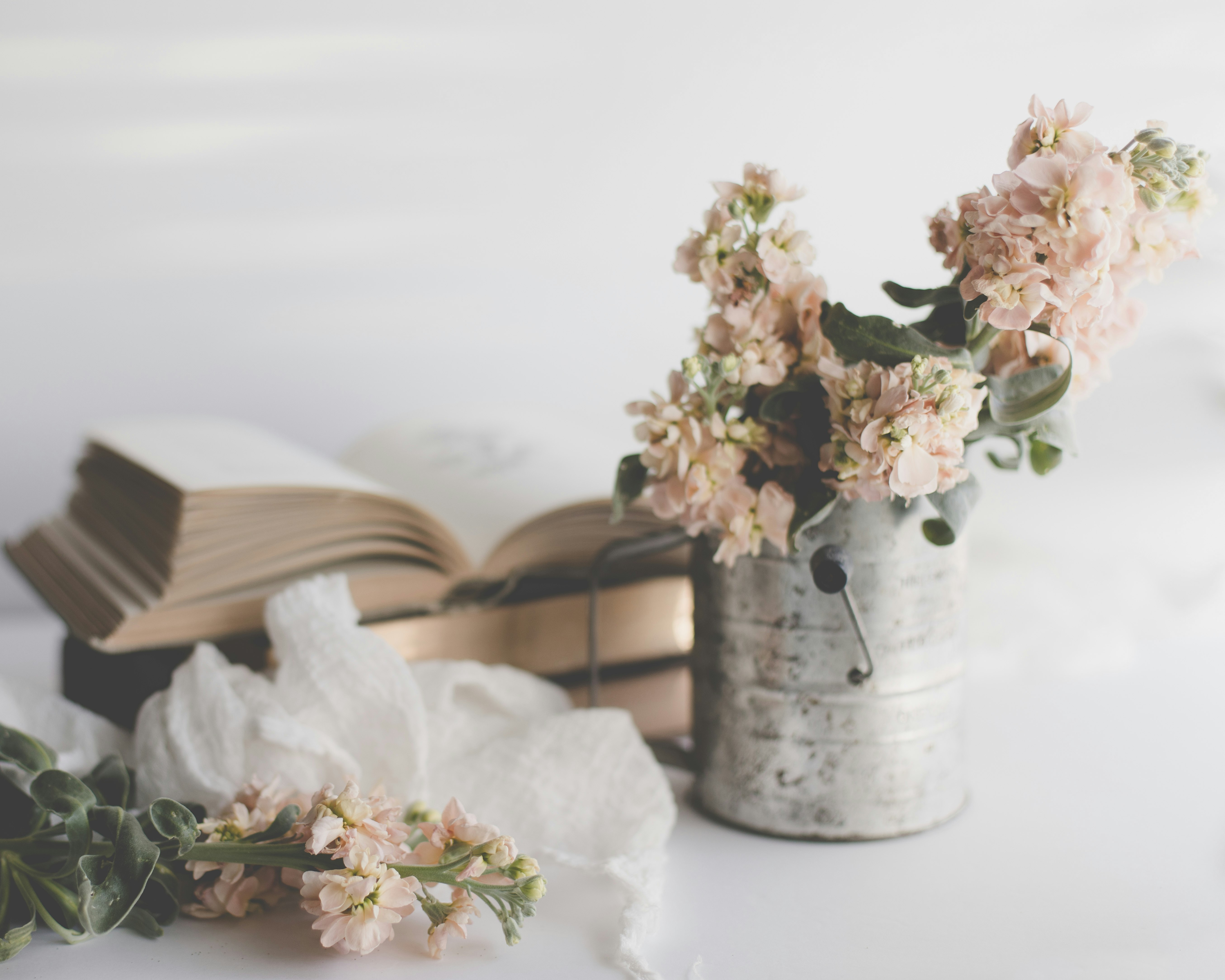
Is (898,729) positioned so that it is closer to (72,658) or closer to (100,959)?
(100,959)

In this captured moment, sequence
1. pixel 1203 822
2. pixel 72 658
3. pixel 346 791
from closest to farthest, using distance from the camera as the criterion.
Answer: pixel 346 791
pixel 1203 822
pixel 72 658

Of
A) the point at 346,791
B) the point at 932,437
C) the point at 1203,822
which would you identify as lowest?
the point at 1203,822

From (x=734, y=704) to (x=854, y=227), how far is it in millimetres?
771

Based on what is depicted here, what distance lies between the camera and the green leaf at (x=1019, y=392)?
663mm

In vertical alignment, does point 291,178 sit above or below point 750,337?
above

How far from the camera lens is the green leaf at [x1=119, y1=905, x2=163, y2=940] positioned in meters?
0.61

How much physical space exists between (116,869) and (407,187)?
107 centimetres

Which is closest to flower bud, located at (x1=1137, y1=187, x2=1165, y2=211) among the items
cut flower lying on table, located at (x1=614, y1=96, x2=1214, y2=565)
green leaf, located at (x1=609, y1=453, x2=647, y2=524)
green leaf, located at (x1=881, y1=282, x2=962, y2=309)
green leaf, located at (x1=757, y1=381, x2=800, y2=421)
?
cut flower lying on table, located at (x1=614, y1=96, x2=1214, y2=565)

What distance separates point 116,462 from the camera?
3.14 ft

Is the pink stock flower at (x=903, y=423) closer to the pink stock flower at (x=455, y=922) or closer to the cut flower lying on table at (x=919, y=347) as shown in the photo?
the cut flower lying on table at (x=919, y=347)

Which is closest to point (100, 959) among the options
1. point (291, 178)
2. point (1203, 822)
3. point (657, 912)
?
point (657, 912)

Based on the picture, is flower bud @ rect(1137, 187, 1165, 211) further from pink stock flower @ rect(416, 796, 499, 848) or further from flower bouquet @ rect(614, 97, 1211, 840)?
pink stock flower @ rect(416, 796, 499, 848)

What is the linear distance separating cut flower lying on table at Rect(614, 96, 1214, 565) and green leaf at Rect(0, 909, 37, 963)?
1.37ft

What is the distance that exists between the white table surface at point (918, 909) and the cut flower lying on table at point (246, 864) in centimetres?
2
